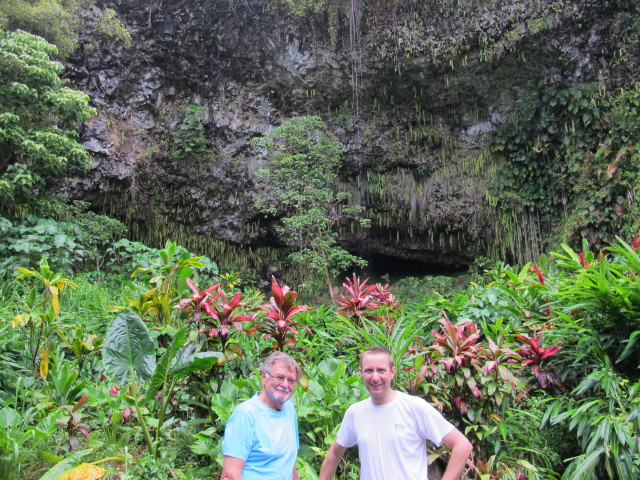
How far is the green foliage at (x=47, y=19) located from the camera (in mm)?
6938

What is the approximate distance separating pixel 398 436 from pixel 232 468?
0.65 m

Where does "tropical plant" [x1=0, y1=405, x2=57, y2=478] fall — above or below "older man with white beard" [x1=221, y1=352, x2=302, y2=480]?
below

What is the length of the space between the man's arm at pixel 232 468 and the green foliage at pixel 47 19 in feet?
26.5

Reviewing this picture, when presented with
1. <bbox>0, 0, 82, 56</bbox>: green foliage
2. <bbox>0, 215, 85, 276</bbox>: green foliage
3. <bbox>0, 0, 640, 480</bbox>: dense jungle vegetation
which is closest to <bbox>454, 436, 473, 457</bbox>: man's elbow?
<bbox>0, 0, 640, 480</bbox>: dense jungle vegetation

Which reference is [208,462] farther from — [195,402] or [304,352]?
[304,352]

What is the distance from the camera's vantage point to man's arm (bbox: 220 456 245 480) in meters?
1.61

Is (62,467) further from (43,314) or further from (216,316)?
(43,314)

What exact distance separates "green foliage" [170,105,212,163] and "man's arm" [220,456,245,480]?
799cm

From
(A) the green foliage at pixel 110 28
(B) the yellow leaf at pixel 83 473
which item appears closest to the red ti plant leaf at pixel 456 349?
(B) the yellow leaf at pixel 83 473

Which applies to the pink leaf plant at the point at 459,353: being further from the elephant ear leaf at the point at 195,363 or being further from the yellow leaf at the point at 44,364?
the yellow leaf at the point at 44,364

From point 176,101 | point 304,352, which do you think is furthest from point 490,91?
point 304,352

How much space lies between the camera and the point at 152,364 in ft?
9.12

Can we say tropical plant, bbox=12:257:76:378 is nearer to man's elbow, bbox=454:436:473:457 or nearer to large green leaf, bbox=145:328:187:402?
large green leaf, bbox=145:328:187:402

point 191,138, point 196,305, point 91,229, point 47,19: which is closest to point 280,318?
point 196,305
